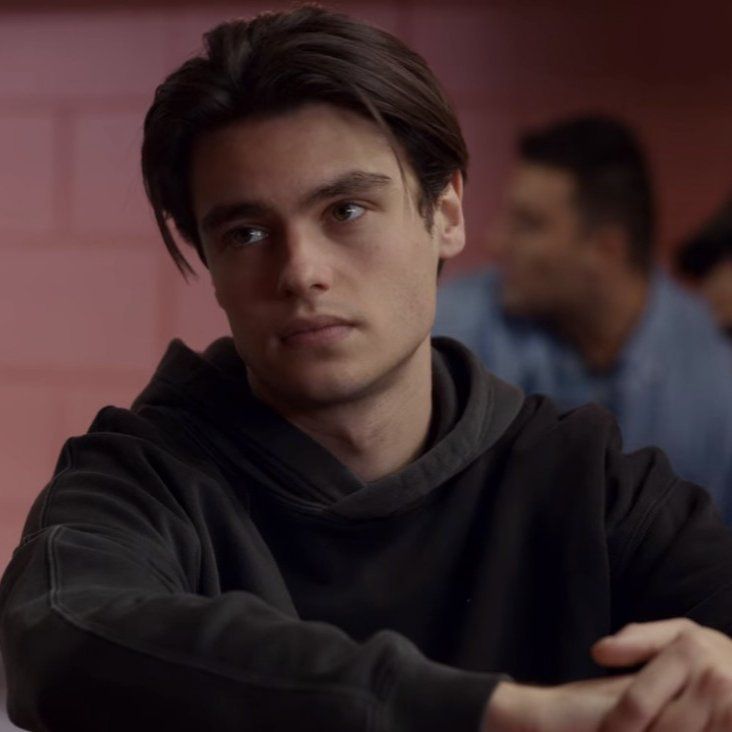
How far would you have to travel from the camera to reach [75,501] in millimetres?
972

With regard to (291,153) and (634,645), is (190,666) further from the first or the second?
(291,153)

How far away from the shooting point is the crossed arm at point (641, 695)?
0.70 metres

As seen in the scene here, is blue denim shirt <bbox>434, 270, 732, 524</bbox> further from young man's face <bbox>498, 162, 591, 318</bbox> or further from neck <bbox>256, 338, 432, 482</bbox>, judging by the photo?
neck <bbox>256, 338, 432, 482</bbox>

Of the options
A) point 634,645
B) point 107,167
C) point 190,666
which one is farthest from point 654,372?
point 190,666

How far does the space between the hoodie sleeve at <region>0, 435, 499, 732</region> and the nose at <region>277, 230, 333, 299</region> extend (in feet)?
0.67

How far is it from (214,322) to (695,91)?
2.94 ft

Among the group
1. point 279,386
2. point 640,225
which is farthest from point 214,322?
point 279,386

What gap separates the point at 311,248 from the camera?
3.44 feet

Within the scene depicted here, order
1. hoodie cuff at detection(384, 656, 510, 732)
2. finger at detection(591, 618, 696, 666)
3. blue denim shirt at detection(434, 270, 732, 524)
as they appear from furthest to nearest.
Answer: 1. blue denim shirt at detection(434, 270, 732, 524)
2. finger at detection(591, 618, 696, 666)
3. hoodie cuff at detection(384, 656, 510, 732)

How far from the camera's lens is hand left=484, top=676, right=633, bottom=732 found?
→ 0.69 meters

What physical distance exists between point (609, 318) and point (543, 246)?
0.16 m

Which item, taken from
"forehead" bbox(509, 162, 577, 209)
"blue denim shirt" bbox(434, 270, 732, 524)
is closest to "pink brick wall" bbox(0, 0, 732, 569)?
"forehead" bbox(509, 162, 577, 209)

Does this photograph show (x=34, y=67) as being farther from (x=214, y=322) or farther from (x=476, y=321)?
(x=476, y=321)

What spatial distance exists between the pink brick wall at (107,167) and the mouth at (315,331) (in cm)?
130
